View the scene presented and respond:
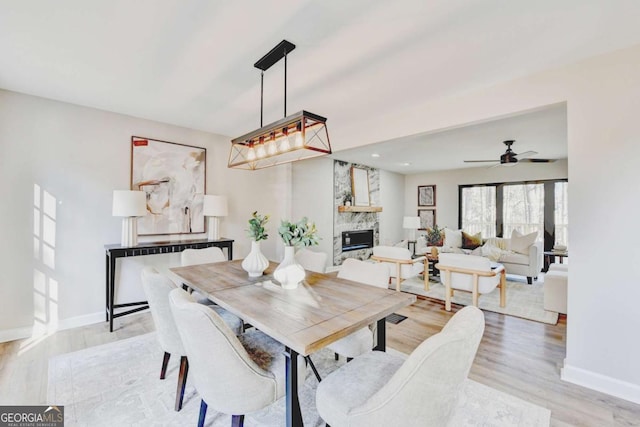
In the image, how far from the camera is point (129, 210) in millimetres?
3051

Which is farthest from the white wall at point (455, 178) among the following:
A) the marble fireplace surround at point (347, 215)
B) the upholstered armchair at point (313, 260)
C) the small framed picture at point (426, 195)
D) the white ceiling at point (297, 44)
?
the upholstered armchair at point (313, 260)

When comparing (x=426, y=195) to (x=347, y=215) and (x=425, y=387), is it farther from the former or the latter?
(x=425, y=387)

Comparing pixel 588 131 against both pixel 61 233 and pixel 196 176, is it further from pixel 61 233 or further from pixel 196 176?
pixel 61 233

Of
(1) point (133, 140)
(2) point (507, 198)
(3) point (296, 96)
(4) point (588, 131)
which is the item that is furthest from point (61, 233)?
(2) point (507, 198)

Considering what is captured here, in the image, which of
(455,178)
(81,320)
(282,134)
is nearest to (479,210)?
(455,178)

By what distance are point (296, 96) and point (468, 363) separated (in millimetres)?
2650

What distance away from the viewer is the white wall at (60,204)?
2.79 meters

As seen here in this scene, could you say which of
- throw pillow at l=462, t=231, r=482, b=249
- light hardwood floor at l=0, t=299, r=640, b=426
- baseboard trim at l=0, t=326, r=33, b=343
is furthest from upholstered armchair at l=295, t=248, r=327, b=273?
throw pillow at l=462, t=231, r=482, b=249

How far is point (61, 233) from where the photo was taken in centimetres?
303

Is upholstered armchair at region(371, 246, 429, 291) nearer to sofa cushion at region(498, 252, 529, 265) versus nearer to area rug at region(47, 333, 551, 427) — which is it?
sofa cushion at region(498, 252, 529, 265)

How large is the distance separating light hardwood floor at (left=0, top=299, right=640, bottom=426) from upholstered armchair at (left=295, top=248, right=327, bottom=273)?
3.39 ft

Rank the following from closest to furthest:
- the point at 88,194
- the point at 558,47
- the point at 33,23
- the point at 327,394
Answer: the point at 327,394, the point at 33,23, the point at 558,47, the point at 88,194

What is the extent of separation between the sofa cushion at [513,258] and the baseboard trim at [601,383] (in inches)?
140

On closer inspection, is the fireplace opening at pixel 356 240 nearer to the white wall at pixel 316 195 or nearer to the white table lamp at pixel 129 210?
the white wall at pixel 316 195
